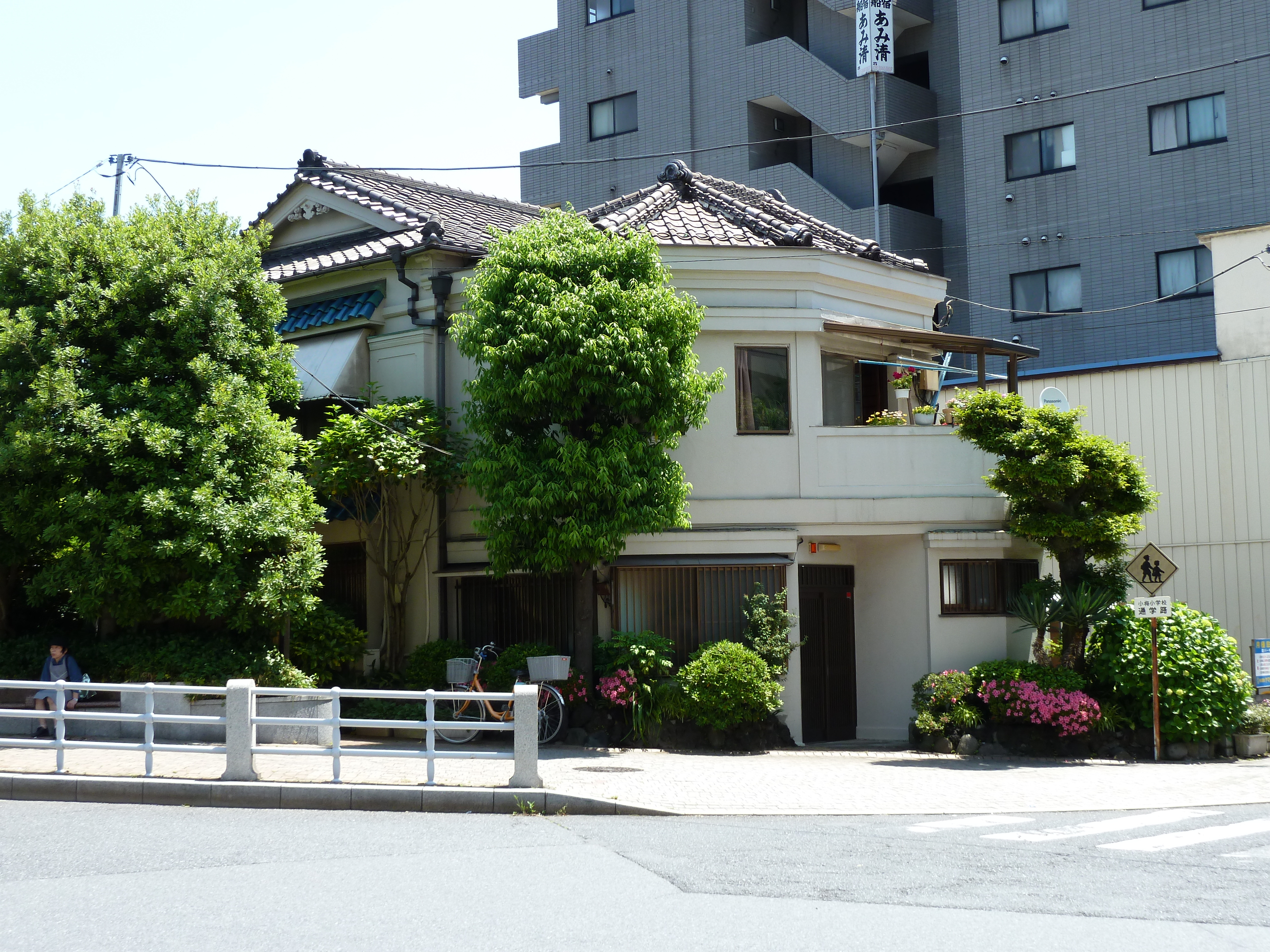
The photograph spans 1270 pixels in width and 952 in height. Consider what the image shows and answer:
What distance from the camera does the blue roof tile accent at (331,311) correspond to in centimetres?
2095

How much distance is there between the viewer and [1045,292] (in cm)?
3222

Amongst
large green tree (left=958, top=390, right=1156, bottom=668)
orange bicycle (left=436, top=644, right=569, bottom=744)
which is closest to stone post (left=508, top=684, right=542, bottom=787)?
orange bicycle (left=436, top=644, right=569, bottom=744)

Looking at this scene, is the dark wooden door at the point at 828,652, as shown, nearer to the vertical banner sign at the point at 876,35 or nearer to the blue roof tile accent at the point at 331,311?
the blue roof tile accent at the point at 331,311

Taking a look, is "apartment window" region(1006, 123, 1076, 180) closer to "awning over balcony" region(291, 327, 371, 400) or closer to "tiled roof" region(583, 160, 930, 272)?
"tiled roof" region(583, 160, 930, 272)

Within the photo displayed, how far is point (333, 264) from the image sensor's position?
830 inches

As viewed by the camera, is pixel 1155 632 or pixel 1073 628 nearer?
pixel 1155 632

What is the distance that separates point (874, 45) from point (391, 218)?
54.6ft

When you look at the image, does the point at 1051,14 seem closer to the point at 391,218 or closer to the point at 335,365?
the point at 391,218

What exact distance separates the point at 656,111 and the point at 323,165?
1618cm

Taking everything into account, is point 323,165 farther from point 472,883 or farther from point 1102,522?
point 472,883

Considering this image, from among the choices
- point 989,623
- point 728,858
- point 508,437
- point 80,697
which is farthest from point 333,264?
point 728,858

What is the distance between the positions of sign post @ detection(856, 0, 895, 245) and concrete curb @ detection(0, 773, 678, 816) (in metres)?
23.1

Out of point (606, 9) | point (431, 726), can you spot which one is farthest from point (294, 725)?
point (606, 9)

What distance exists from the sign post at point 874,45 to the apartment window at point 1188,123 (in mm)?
6531
